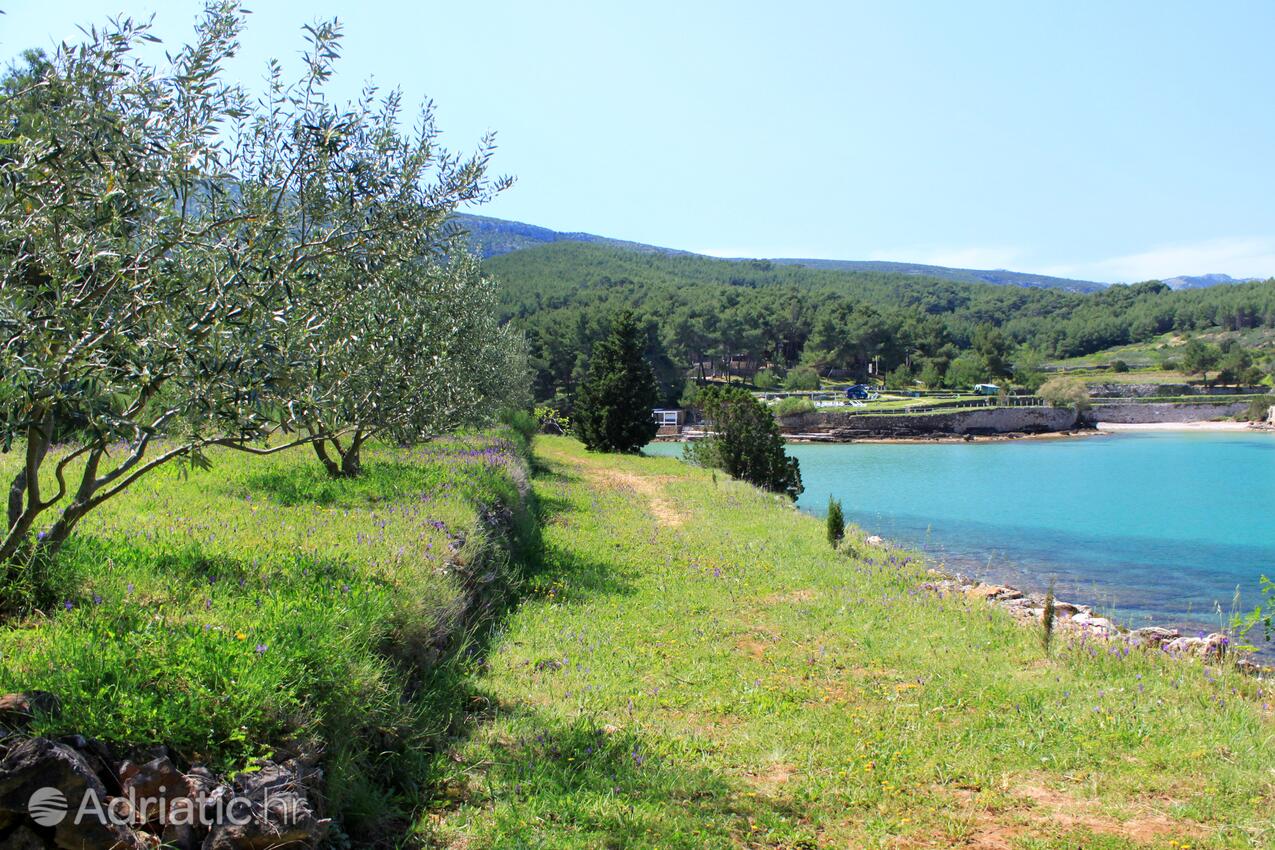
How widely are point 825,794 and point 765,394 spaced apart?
102 metres

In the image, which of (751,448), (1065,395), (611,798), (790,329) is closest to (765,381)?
(790,329)

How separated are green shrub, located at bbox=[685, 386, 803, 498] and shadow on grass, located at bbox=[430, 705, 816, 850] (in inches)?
932

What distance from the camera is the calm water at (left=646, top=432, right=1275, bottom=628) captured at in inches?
823

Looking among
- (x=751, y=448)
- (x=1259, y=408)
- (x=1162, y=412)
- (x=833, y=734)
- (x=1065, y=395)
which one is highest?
(x=1065, y=395)

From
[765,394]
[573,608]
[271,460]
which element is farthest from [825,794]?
[765,394]

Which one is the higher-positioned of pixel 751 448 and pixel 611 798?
pixel 751 448

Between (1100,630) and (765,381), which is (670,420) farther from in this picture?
(1100,630)

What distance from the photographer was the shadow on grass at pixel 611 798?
5004 millimetres

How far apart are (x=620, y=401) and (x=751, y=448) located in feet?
46.1

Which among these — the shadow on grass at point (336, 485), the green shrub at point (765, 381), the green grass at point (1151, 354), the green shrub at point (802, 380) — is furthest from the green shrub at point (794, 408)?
the shadow on grass at point (336, 485)

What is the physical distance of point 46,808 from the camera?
3455 millimetres

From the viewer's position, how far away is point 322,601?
6.20 metres

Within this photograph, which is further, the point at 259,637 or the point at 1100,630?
the point at 1100,630

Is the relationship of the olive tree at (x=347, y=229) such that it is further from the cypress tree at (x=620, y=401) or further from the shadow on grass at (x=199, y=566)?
the cypress tree at (x=620, y=401)
